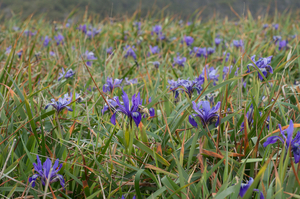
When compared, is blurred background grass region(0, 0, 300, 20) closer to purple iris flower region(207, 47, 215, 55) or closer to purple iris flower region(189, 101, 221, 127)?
purple iris flower region(207, 47, 215, 55)

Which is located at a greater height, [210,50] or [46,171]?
[210,50]

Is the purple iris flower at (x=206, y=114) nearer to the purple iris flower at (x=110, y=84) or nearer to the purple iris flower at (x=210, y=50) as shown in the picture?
the purple iris flower at (x=110, y=84)

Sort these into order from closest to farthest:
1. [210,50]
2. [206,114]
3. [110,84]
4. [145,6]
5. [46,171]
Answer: [46,171] → [206,114] → [110,84] → [210,50] → [145,6]

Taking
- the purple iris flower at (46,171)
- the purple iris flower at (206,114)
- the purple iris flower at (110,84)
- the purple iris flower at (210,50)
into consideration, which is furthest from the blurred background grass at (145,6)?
the purple iris flower at (46,171)

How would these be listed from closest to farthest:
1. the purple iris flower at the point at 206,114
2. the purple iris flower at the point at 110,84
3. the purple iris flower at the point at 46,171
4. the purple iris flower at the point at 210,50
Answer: the purple iris flower at the point at 46,171 → the purple iris flower at the point at 206,114 → the purple iris flower at the point at 110,84 → the purple iris flower at the point at 210,50

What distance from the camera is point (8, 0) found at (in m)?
9.95

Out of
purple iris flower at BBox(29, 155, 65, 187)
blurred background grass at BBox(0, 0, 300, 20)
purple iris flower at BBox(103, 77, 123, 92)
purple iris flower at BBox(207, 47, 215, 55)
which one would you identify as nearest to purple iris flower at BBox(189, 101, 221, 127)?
purple iris flower at BBox(29, 155, 65, 187)

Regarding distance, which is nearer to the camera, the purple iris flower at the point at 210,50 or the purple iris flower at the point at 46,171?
the purple iris flower at the point at 46,171

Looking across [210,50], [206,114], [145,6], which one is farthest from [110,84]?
[145,6]

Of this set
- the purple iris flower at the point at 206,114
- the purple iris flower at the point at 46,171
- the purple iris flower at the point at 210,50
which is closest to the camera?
the purple iris flower at the point at 46,171

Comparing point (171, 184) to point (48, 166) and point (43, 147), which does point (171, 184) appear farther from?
point (43, 147)

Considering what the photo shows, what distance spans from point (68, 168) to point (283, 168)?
3.10 feet

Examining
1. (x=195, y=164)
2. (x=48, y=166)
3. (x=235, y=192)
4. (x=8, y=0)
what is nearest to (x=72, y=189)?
(x=48, y=166)

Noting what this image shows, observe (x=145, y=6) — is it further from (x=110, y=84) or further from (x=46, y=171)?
(x=46, y=171)
